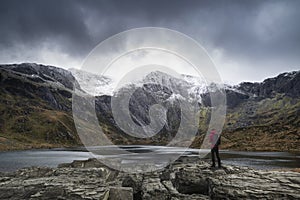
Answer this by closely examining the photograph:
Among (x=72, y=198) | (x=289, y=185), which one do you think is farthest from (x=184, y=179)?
(x=72, y=198)

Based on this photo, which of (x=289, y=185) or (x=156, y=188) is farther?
(x=156, y=188)

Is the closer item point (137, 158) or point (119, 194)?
point (119, 194)

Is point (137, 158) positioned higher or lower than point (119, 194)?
higher

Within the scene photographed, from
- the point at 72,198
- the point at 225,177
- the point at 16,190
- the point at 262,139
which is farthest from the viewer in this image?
the point at 262,139

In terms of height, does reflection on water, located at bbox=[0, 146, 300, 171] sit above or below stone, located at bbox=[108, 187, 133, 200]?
above

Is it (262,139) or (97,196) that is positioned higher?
(262,139)

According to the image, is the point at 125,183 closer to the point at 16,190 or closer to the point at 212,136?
the point at 212,136

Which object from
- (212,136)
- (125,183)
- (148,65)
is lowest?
(125,183)

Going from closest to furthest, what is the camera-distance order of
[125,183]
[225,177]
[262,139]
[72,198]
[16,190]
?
Answer: 1. [72,198]
2. [16,190]
3. [225,177]
4. [125,183]
5. [262,139]

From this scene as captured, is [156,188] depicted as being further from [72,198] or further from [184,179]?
[72,198]

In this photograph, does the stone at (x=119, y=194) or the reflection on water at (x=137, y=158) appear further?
the reflection on water at (x=137, y=158)

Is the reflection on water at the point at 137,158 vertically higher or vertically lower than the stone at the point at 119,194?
higher

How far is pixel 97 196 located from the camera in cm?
1312

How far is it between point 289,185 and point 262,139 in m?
191
